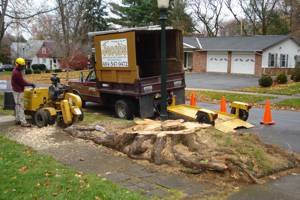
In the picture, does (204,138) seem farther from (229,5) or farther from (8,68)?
(8,68)

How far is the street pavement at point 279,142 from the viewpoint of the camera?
20.0 feet

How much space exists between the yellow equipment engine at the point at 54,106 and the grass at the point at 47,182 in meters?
3.21

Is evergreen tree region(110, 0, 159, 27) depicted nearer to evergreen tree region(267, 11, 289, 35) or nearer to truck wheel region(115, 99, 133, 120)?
evergreen tree region(267, 11, 289, 35)

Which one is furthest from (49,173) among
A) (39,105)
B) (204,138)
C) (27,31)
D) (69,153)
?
(27,31)

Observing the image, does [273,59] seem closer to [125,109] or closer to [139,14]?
[139,14]

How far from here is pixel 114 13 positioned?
58.4 m

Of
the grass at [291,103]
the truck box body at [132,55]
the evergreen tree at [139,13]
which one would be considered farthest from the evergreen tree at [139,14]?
the truck box body at [132,55]

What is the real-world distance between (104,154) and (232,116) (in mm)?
4795

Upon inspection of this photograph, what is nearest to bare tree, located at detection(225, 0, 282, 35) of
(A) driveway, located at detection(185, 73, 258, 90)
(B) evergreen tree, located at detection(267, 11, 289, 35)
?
(B) evergreen tree, located at detection(267, 11, 289, 35)

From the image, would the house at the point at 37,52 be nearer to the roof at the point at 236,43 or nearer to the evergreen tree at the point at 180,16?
the evergreen tree at the point at 180,16

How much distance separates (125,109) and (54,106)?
2.42 metres

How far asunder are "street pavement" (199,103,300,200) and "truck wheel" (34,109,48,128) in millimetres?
5712

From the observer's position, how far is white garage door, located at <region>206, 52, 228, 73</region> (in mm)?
43453

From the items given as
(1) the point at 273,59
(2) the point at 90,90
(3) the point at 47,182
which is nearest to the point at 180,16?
(1) the point at 273,59
